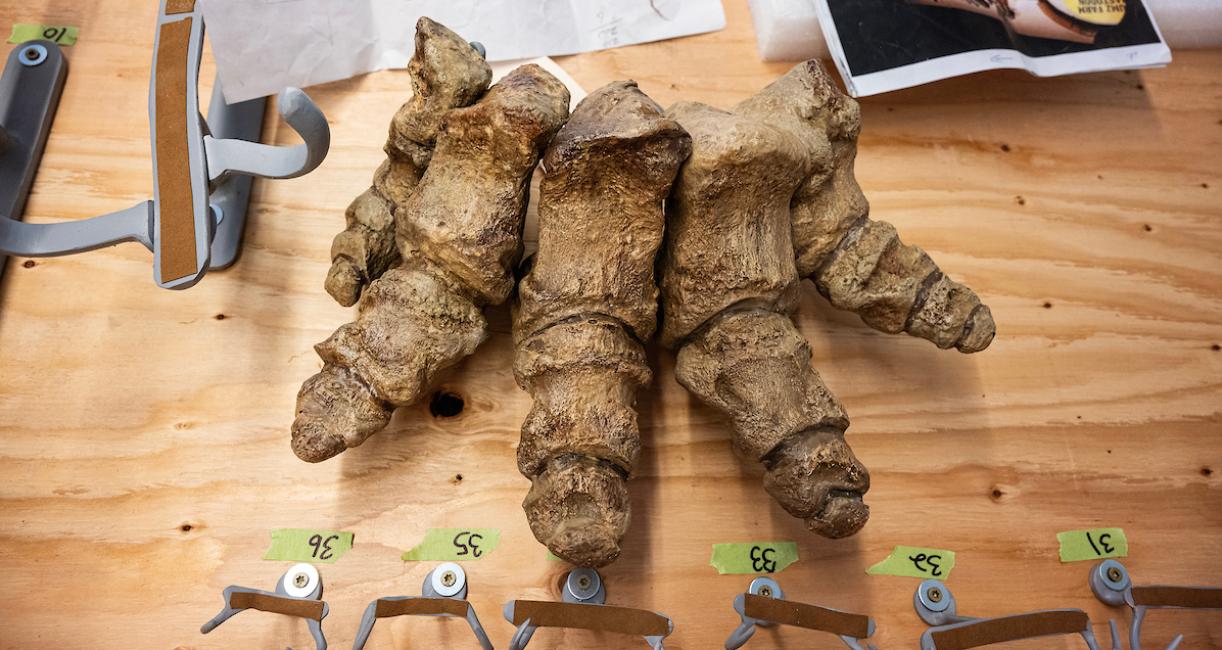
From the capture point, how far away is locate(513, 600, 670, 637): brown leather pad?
29.6 inches

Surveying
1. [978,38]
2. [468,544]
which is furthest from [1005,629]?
[978,38]

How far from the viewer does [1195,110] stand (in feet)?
4.13

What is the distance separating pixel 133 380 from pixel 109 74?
43 centimetres

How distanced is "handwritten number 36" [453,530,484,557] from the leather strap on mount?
0.33 feet

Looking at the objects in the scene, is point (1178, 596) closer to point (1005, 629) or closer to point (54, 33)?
point (1005, 629)

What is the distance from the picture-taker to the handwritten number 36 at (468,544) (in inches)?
34.2

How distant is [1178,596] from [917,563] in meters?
0.24

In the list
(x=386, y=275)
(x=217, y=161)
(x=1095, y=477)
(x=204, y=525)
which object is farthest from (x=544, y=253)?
(x=1095, y=477)

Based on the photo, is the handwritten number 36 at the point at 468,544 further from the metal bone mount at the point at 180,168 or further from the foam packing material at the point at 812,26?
the foam packing material at the point at 812,26

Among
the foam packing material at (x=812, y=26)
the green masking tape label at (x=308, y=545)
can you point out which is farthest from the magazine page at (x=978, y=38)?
the green masking tape label at (x=308, y=545)

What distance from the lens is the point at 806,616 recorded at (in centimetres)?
78

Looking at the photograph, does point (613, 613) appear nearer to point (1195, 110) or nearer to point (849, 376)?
point (849, 376)

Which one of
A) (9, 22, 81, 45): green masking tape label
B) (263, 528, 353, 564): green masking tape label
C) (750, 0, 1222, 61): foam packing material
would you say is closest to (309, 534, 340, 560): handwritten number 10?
(263, 528, 353, 564): green masking tape label

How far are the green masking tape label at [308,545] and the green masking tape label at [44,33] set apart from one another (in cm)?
72
